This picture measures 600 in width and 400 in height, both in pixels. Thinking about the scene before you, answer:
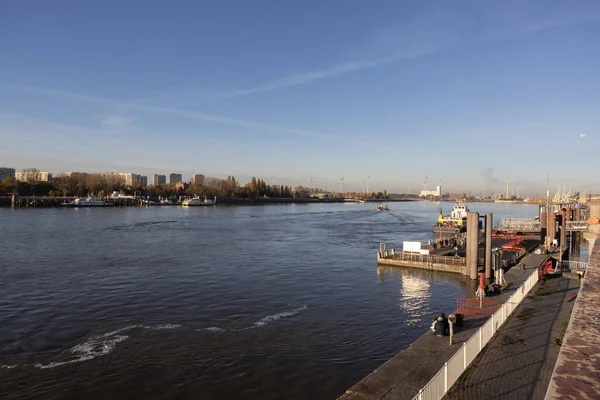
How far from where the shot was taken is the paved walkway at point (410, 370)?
12369 mm

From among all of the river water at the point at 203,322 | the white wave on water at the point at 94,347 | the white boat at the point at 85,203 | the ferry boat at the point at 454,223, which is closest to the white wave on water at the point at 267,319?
the river water at the point at 203,322

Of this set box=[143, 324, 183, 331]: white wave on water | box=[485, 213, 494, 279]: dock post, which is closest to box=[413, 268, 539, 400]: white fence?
box=[485, 213, 494, 279]: dock post

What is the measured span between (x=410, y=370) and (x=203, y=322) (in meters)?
13.1

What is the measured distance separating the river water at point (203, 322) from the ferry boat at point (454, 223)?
120 feet

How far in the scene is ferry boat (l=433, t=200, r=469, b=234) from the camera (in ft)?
248

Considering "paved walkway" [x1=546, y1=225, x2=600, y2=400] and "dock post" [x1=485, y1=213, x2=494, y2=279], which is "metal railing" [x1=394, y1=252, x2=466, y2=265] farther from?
"paved walkway" [x1=546, y1=225, x2=600, y2=400]

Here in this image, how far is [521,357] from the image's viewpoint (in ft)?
47.2

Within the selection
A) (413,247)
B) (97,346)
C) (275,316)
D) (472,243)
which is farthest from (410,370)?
(413,247)

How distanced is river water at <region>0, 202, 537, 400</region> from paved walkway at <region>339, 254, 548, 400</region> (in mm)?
2736

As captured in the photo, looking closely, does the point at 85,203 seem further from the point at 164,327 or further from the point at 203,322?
the point at 203,322

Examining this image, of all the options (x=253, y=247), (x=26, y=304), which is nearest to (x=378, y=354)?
(x=26, y=304)

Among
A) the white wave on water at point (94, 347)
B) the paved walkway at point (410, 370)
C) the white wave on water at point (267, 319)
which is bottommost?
the white wave on water at point (94, 347)

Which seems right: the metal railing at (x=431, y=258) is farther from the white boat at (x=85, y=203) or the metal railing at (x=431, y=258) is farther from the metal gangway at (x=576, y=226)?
the white boat at (x=85, y=203)

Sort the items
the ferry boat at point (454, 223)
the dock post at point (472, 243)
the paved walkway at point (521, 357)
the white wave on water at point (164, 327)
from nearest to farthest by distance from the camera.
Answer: the paved walkway at point (521, 357)
the white wave on water at point (164, 327)
the dock post at point (472, 243)
the ferry boat at point (454, 223)
